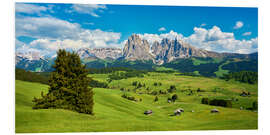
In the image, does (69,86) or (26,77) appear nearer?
(69,86)

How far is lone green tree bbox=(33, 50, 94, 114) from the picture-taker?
1734 cm

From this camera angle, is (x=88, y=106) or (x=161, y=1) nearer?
(x=88, y=106)

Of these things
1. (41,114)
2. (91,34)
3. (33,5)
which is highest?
(33,5)

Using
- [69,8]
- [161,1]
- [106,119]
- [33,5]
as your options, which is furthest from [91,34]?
[106,119]

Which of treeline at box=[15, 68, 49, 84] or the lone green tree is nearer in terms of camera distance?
the lone green tree

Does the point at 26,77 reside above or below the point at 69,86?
above

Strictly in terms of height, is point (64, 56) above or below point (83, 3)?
below

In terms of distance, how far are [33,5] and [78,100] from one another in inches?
412

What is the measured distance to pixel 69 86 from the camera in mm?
17844

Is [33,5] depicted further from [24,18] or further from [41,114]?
[41,114]

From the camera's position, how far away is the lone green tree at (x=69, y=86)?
1734 cm

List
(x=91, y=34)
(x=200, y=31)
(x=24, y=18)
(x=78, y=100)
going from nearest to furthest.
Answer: (x=78, y=100), (x=24, y=18), (x=91, y=34), (x=200, y=31)

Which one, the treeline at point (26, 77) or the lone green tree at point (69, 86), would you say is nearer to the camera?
the lone green tree at point (69, 86)

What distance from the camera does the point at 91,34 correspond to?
25.4m
